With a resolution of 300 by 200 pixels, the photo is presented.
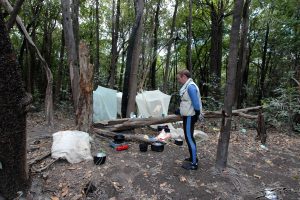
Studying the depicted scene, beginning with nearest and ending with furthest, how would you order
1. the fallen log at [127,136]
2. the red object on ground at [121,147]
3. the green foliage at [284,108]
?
1. the red object on ground at [121,147]
2. the fallen log at [127,136]
3. the green foliage at [284,108]

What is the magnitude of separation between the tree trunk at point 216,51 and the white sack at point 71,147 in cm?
759

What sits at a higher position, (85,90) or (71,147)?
(85,90)

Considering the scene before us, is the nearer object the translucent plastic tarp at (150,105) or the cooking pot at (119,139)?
the cooking pot at (119,139)

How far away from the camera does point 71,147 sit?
434cm

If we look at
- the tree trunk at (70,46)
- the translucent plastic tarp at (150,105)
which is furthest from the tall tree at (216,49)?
the tree trunk at (70,46)

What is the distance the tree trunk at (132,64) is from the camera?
686 cm

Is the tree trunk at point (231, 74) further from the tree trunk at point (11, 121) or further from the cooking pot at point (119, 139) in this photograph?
the tree trunk at point (11, 121)

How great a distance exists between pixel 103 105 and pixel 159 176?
15.4 ft

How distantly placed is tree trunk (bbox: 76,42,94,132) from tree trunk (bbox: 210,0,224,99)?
271 inches

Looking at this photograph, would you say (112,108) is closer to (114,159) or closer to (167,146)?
(167,146)

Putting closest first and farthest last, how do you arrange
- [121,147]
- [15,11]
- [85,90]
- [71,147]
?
[15,11] → [71,147] → [121,147] → [85,90]

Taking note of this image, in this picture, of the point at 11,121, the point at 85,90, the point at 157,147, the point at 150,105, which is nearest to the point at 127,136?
the point at 157,147

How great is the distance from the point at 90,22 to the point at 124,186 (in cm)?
1511

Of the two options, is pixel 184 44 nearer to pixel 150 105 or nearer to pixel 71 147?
pixel 150 105
